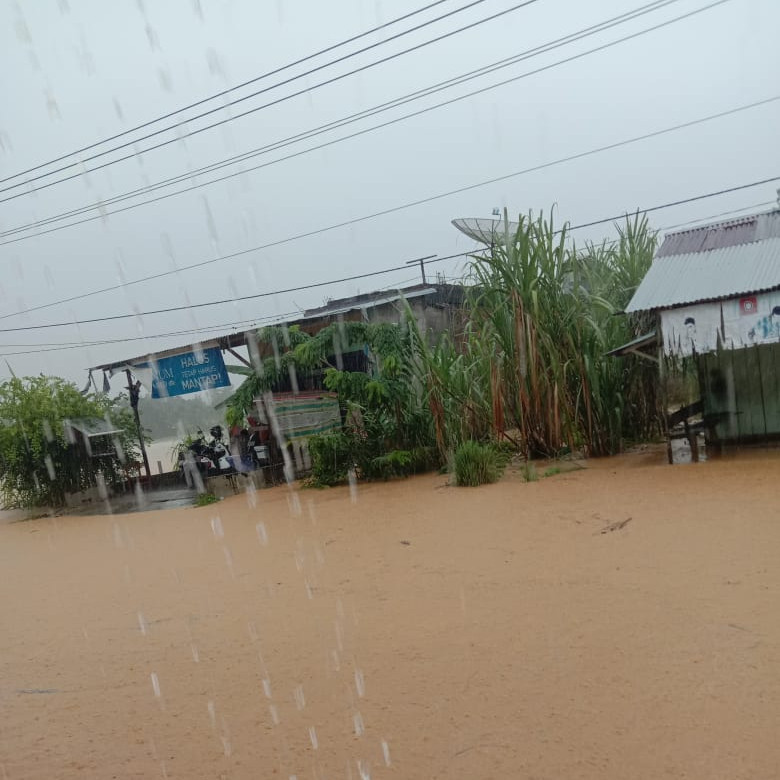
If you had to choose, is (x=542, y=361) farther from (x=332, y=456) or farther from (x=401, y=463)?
(x=332, y=456)

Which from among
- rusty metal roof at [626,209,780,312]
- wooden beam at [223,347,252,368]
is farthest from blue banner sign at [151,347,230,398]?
rusty metal roof at [626,209,780,312]

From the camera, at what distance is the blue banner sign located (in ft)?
51.0

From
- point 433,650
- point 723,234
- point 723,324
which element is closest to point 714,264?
point 723,234

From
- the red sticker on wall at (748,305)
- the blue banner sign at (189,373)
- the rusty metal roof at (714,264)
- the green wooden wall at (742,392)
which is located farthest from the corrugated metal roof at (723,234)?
the blue banner sign at (189,373)

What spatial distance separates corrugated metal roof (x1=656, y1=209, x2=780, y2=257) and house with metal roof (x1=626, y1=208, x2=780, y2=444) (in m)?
0.01

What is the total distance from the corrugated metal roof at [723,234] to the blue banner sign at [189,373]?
916cm

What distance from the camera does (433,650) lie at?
4090 mm

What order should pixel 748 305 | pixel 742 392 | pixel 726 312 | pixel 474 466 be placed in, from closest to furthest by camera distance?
pixel 748 305 < pixel 726 312 < pixel 474 466 < pixel 742 392

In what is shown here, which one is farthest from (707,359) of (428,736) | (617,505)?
(428,736)

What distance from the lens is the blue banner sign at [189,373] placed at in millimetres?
15555

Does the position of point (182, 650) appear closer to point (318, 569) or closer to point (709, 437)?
point (318, 569)

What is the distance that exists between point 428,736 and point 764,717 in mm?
1361

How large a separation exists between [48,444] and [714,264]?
503 inches

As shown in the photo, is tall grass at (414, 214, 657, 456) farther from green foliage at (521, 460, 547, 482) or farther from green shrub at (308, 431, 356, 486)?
green shrub at (308, 431, 356, 486)
